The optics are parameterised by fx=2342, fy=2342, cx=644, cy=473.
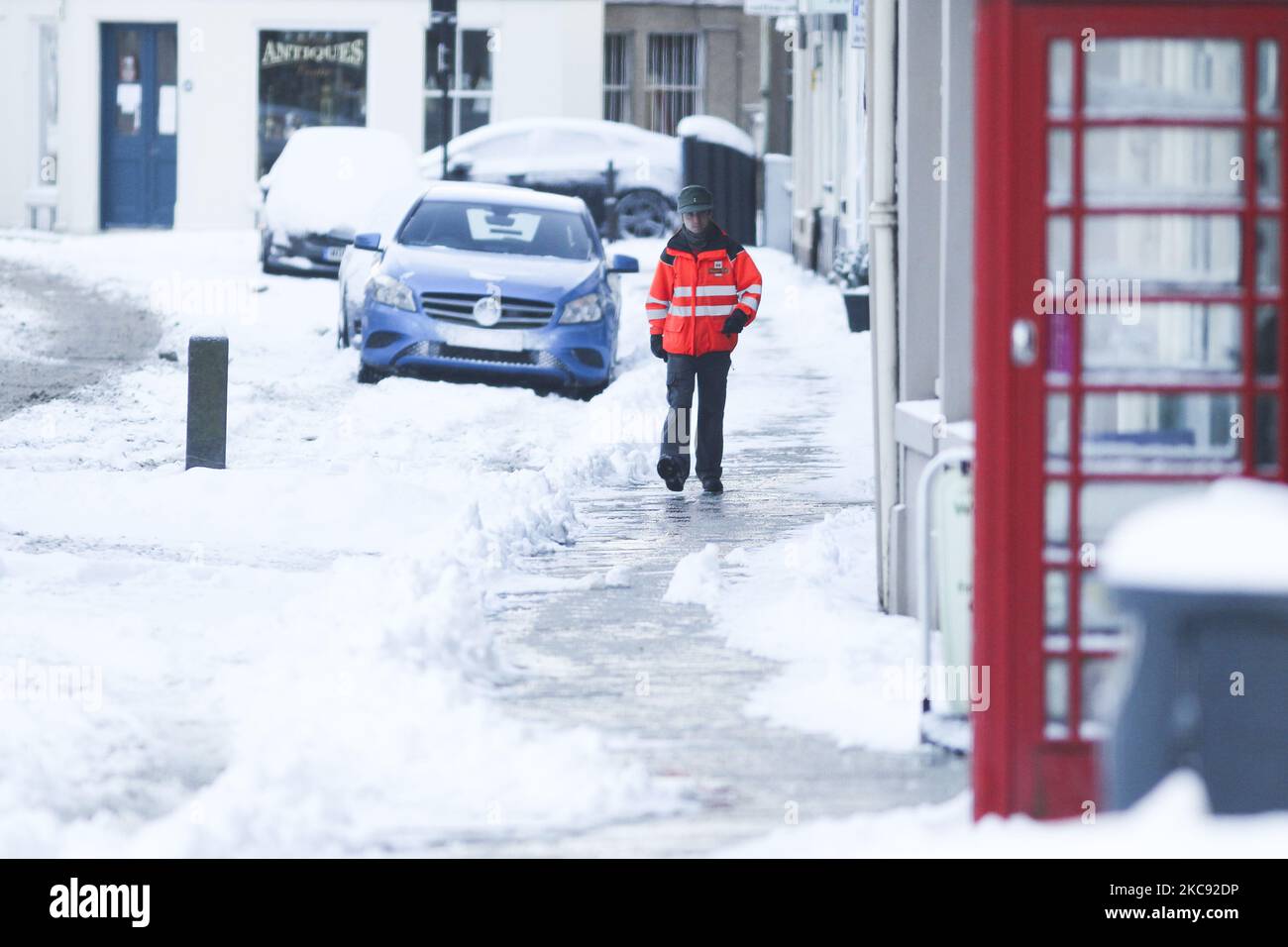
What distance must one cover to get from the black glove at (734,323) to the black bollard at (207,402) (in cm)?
259

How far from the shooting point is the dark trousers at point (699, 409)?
1222 centimetres

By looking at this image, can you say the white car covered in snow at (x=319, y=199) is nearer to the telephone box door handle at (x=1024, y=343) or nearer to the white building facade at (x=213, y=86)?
the white building facade at (x=213, y=86)

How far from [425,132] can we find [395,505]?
2627cm

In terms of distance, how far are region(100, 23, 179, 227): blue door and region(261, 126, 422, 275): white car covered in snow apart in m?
9.43

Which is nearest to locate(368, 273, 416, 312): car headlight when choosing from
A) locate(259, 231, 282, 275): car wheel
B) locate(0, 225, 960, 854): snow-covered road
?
locate(0, 225, 960, 854): snow-covered road

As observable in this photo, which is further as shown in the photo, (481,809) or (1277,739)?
(481,809)

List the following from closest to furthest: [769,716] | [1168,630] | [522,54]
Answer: [1168,630], [769,716], [522,54]

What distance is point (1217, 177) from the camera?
575cm

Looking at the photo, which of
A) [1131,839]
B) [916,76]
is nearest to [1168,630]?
[1131,839]

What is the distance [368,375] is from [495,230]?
1.70 metres

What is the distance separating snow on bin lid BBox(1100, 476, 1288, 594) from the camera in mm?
4805

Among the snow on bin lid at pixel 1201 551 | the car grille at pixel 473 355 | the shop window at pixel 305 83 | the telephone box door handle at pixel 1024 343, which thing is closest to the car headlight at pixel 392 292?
the car grille at pixel 473 355
